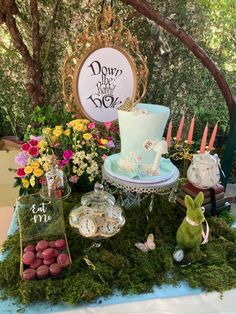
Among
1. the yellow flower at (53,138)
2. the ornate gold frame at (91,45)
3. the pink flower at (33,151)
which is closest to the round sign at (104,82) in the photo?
the ornate gold frame at (91,45)

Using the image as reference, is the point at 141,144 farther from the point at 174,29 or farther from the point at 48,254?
the point at 174,29

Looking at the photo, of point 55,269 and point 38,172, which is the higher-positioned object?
point 38,172

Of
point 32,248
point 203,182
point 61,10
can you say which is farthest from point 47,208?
point 61,10

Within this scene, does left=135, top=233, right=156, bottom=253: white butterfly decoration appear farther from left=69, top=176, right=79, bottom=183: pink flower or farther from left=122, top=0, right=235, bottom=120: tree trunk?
left=122, top=0, right=235, bottom=120: tree trunk

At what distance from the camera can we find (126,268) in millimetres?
932

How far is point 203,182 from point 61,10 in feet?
6.33

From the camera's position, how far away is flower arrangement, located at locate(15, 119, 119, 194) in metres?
1.17

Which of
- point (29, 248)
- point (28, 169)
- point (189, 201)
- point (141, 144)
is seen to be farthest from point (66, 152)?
point (189, 201)

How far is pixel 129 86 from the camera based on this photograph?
4.66 feet

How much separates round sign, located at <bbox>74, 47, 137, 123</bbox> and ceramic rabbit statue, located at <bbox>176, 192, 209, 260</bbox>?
658 millimetres

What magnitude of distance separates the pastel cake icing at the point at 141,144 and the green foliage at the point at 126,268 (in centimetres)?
22

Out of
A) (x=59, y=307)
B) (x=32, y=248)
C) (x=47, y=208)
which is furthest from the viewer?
(x=47, y=208)

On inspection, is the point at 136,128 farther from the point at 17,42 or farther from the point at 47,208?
the point at 17,42

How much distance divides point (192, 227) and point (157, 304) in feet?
0.85
